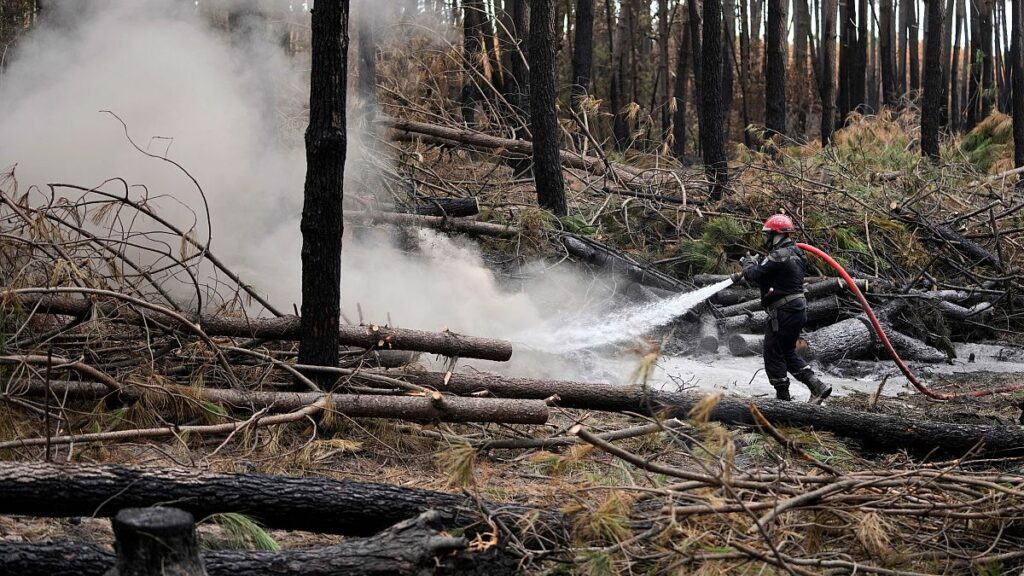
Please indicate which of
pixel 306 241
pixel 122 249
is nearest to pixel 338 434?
pixel 306 241

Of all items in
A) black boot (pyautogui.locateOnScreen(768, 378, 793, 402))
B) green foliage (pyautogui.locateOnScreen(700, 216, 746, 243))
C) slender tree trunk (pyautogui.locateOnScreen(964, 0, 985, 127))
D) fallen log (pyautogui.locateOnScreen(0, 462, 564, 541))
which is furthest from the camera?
slender tree trunk (pyautogui.locateOnScreen(964, 0, 985, 127))

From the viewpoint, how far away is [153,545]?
3359 mm

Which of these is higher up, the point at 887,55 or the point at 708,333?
the point at 887,55

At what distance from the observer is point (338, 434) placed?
20.6 ft

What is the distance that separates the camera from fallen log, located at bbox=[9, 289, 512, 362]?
6281mm

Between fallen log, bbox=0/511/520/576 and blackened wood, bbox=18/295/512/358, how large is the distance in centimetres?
278

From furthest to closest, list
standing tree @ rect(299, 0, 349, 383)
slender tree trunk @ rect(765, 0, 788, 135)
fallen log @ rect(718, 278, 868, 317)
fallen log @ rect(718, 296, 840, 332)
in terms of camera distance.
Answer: slender tree trunk @ rect(765, 0, 788, 135), fallen log @ rect(718, 278, 868, 317), fallen log @ rect(718, 296, 840, 332), standing tree @ rect(299, 0, 349, 383)

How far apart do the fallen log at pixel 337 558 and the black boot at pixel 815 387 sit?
476cm

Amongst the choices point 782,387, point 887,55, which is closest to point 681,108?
point 887,55

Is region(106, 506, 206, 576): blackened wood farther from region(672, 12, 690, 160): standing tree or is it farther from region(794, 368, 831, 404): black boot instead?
region(672, 12, 690, 160): standing tree

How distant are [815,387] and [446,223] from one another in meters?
4.73

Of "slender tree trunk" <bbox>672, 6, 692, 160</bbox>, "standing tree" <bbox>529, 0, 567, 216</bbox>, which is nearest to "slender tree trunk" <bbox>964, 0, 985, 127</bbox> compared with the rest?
"slender tree trunk" <bbox>672, 6, 692, 160</bbox>

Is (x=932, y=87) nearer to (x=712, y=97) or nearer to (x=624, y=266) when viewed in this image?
(x=712, y=97)

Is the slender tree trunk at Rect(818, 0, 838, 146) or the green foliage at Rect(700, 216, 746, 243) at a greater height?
the slender tree trunk at Rect(818, 0, 838, 146)
